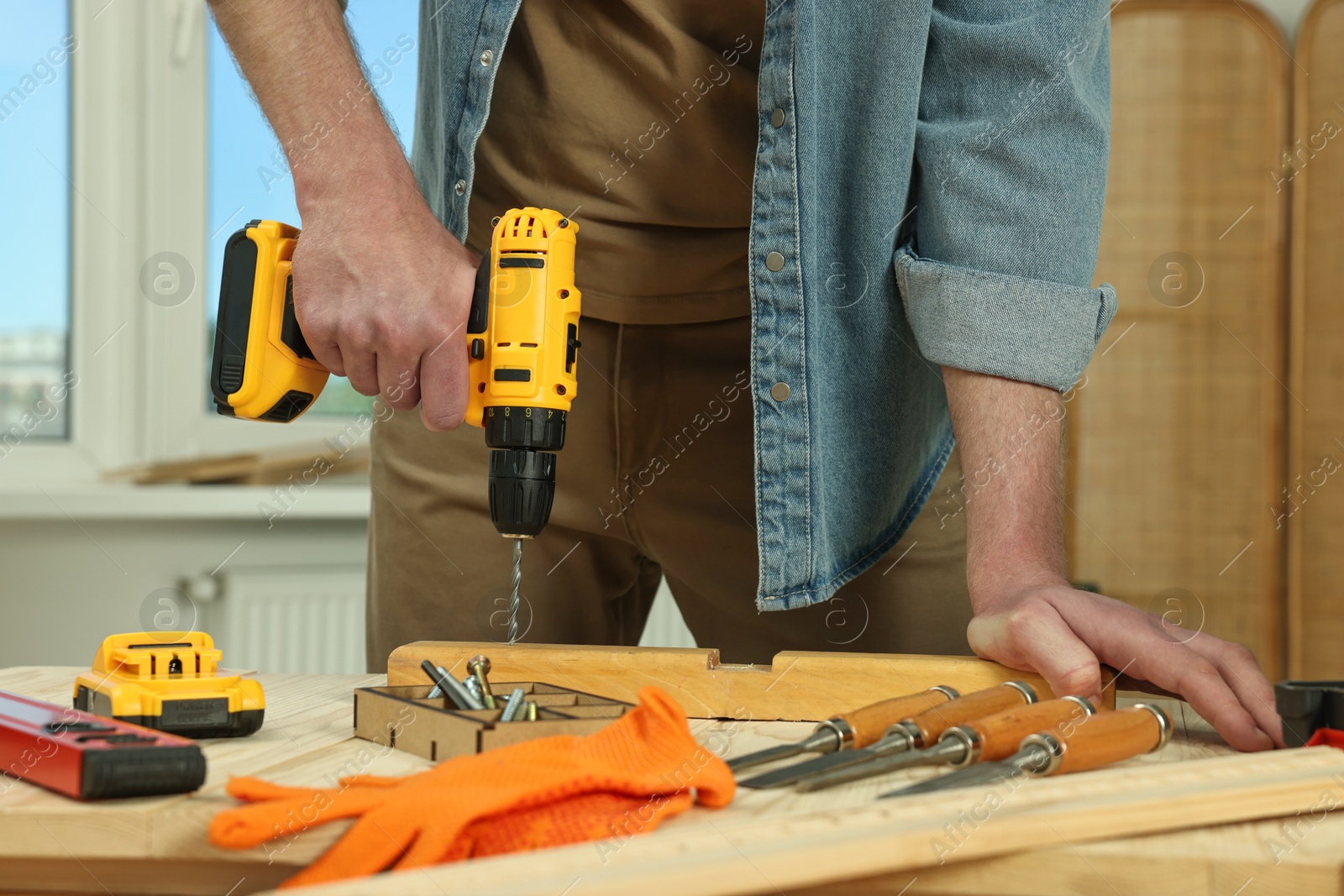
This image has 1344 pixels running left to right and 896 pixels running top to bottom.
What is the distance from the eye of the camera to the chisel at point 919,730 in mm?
532

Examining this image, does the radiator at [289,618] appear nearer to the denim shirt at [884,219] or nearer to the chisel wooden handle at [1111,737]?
the denim shirt at [884,219]

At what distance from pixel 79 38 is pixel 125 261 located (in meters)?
0.43

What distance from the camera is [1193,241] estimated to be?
2137mm

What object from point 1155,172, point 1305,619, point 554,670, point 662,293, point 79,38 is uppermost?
point 79,38

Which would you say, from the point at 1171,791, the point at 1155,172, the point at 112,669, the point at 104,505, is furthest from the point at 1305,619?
the point at 104,505

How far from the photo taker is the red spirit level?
0.49m

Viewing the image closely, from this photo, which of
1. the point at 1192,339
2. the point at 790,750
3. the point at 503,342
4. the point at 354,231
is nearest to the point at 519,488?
the point at 503,342

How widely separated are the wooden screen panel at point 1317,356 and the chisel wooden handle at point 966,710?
1654mm

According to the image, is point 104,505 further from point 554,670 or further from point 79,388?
point 554,670

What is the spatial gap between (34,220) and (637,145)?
1.65m

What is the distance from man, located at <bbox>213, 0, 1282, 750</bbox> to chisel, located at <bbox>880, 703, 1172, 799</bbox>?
0.08 m

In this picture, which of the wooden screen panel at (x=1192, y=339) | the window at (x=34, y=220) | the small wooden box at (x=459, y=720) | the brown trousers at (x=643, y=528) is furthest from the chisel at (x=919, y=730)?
the window at (x=34, y=220)

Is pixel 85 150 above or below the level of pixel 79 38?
below

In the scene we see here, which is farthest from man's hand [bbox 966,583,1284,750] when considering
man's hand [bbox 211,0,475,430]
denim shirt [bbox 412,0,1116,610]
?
man's hand [bbox 211,0,475,430]
